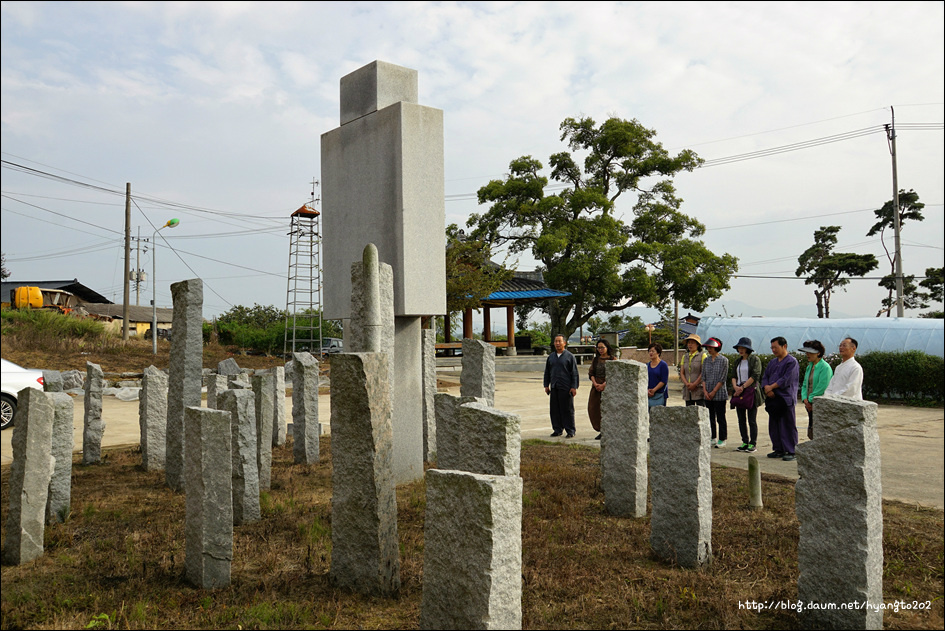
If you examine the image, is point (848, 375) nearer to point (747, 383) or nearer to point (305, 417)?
point (747, 383)

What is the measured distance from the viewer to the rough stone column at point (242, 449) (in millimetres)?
4930

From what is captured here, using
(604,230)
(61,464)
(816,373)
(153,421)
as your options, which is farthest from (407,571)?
(604,230)

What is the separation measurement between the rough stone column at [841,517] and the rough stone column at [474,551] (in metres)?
1.67

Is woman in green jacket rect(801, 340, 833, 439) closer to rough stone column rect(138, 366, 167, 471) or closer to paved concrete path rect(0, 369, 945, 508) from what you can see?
paved concrete path rect(0, 369, 945, 508)

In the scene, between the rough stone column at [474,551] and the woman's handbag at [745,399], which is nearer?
the rough stone column at [474,551]

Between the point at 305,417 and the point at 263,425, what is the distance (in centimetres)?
174

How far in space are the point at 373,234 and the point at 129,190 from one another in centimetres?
2262

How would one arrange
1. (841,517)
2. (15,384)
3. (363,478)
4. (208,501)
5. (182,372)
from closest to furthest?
(841,517), (363,478), (208,501), (182,372), (15,384)

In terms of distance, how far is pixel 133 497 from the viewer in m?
5.82

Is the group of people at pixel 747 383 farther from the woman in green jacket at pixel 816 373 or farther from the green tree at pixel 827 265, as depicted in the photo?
the green tree at pixel 827 265

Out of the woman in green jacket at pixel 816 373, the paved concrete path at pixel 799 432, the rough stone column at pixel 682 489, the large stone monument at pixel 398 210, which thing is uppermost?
the large stone monument at pixel 398 210

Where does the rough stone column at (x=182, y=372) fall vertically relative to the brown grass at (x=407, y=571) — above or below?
Answer: above

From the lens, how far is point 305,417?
7605mm

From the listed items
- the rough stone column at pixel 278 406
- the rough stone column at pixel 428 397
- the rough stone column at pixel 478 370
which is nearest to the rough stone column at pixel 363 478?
the rough stone column at pixel 428 397
